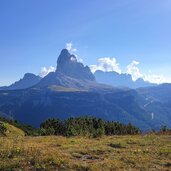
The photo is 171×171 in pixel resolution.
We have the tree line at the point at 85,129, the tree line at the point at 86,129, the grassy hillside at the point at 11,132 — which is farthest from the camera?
the tree line at the point at 85,129

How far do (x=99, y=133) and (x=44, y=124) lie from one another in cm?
2275

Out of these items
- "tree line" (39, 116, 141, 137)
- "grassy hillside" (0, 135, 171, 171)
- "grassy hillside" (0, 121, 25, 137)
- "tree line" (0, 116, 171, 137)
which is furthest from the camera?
"tree line" (0, 116, 171, 137)

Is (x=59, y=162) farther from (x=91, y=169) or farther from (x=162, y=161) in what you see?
(x=162, y=161)

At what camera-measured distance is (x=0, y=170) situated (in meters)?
17.6

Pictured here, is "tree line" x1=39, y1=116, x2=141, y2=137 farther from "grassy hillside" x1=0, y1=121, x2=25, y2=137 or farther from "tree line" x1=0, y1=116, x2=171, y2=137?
"grassy hillside" x1=0, y1=121, x2=25, y2=137

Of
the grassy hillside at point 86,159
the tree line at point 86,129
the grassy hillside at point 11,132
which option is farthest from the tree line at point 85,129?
the grassy hillside at point 86,159

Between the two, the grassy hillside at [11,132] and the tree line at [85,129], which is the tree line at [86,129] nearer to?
the tree line at [85,129]

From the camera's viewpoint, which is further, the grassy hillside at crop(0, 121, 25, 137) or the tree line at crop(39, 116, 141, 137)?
the tree line at crop(39, 116, 141, 137)

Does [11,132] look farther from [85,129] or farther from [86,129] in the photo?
[85,129]

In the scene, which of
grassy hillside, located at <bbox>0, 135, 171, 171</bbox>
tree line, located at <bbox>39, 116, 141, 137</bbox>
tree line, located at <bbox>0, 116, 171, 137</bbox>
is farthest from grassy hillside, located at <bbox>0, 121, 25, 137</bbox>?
grassy hillside, located at <bbox>0, 135, 171, 171</bbox>

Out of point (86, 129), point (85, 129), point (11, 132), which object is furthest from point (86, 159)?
point (11, 132)

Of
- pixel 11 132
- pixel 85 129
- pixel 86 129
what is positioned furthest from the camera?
pixel 11 132

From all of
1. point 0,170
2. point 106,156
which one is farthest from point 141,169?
point 0,170

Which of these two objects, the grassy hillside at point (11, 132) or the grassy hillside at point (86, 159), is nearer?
the grassy hillside at point (86, 159)
